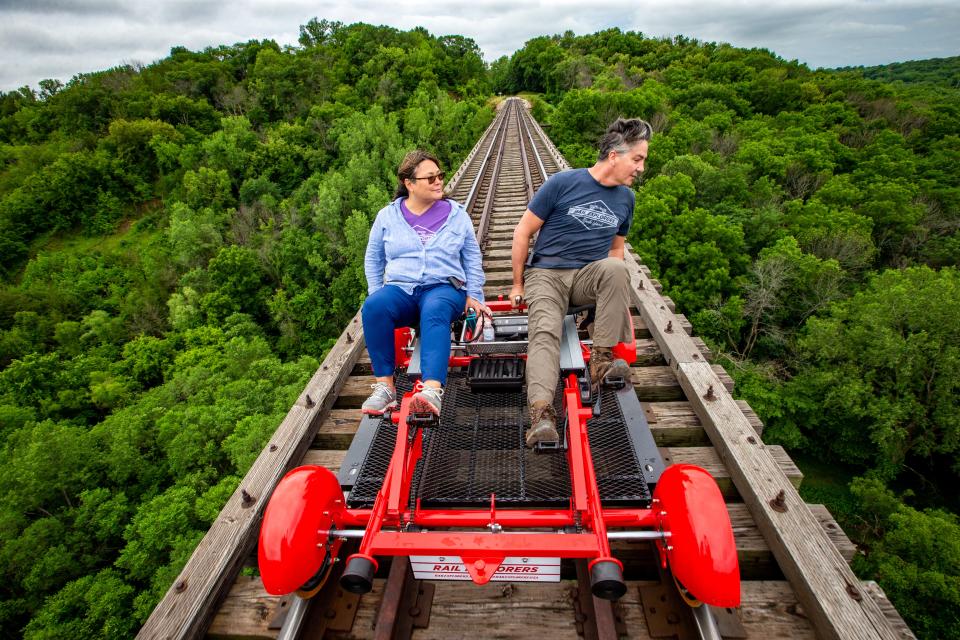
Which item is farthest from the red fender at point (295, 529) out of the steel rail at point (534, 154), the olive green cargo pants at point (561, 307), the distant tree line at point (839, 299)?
the distant tree line at point (839, 299)

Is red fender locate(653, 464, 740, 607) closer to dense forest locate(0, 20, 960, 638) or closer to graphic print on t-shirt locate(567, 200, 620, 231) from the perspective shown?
graphic print on t-shirt locate(567, 200, 620, 231)

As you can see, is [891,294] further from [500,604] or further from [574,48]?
[574,48]

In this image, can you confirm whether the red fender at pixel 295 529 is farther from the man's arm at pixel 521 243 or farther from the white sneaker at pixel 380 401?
the man's arm at pixel 521 243

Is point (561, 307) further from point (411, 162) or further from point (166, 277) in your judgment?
point (166, 277)

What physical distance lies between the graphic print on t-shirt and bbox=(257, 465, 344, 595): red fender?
210 centimetres

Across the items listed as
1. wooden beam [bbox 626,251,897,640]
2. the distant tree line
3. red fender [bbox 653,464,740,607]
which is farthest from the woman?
the distant tree line

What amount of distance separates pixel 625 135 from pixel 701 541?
84.7 inches

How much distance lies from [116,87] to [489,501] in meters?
59.9

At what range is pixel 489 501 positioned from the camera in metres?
2.04

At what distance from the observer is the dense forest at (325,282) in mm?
8719

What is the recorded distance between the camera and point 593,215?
2.62m

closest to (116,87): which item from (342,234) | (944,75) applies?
(342,234)

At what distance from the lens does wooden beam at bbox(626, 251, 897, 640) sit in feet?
5.33

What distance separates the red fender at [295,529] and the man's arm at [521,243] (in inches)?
63.9
